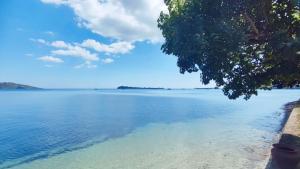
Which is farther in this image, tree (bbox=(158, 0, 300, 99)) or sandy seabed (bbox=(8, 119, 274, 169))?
sandy seabed (bbox=(8, 119, 274, 169))

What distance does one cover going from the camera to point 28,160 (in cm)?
1988

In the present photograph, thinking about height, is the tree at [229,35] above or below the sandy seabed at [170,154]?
above

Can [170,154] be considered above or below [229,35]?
below

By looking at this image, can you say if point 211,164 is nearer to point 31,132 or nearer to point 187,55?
point 187,55

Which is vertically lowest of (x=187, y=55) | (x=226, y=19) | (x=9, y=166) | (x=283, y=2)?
(x=9, y=166)

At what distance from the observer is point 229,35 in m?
11.2

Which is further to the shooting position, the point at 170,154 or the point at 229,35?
the point at 170,154

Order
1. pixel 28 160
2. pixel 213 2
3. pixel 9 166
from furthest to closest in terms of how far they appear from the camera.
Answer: pixel 28 160
pixel 9 166
pixel 213 2

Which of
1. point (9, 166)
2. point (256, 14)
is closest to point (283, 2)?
point (256, 14)

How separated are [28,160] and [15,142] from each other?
8.15m

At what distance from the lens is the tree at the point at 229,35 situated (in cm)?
1140

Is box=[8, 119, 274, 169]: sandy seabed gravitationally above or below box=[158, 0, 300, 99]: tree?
below

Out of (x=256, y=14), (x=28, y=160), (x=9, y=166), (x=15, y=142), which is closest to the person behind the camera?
(x=256, y=14)

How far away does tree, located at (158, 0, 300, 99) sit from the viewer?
37.4ft
